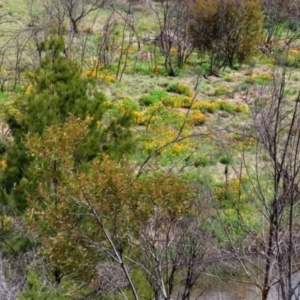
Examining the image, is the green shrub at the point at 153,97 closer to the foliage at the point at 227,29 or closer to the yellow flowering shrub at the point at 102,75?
the yellow flowering shrub at the point at 102,75

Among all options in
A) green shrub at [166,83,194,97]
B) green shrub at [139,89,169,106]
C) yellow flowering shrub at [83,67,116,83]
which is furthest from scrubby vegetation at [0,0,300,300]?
yellow flowering shrub at [83,67,116,83]

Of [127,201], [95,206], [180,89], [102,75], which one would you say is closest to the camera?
[95,206]

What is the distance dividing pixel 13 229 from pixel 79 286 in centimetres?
173

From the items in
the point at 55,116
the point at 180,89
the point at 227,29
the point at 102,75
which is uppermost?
the point at 55,116

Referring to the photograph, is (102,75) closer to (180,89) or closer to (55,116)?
(180,89)

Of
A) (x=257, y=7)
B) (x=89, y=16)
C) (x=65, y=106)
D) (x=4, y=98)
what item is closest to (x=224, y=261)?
(x=65, y=106)

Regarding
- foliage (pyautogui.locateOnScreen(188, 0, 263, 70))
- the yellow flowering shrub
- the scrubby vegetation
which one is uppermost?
the scrubby vegetation

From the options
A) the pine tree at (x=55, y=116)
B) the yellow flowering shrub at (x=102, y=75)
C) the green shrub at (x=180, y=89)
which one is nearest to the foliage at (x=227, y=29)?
the green shrub at (x=180, y=89)

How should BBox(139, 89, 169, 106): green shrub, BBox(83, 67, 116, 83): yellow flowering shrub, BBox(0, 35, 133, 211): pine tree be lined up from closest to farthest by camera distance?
1. BBox(0, 35, 133, 211): pine tree
2. BBox(139, 89, 169, 106): green shrub
3. BBox(83, 67, 116, 83): yellow flowering shrub

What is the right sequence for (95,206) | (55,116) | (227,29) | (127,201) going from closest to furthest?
(95,206) < (127,201) < (55,116) < (227,29)

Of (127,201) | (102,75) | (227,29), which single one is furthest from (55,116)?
(227,29)

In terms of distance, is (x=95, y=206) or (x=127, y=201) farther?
(x=127, y=201)

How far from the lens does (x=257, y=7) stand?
2803cm

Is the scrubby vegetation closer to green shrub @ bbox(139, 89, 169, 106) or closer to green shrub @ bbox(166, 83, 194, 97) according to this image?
green shrub @ bbox(139, 89, 169, 106)
